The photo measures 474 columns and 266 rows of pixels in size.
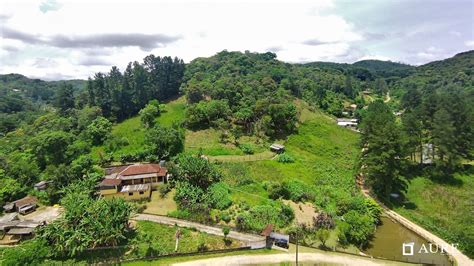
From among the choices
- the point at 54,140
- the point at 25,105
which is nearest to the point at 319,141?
the point at 54,140

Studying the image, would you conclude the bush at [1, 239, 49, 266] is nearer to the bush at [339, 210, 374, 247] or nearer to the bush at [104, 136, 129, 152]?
the bush at [104, 136, 129, 152]

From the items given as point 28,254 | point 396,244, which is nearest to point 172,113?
point 28,254

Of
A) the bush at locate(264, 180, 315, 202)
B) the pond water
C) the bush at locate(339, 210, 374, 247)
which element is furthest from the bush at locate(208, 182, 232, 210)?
the pond water

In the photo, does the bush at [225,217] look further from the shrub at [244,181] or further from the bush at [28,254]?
the bush at [28,254]

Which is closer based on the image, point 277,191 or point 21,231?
point 21,231

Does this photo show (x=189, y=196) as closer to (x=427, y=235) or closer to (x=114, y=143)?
(x=114, y=143)

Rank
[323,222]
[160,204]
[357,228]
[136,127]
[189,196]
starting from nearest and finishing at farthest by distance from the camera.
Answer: [357,228] → [323,222] → [189,196] → [160,204] → [136,127]

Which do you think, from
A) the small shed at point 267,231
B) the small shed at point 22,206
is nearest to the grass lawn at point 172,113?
the small shed at point 22,206
